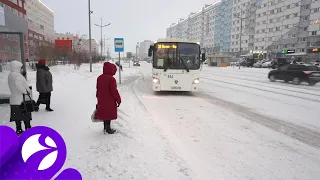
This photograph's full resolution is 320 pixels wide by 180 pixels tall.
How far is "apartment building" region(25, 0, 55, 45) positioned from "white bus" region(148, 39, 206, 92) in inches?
3387

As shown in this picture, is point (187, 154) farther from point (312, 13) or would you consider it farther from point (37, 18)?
point (37, 18)

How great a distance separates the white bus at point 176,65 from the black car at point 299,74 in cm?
1019

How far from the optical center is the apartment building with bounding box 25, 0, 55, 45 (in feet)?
301

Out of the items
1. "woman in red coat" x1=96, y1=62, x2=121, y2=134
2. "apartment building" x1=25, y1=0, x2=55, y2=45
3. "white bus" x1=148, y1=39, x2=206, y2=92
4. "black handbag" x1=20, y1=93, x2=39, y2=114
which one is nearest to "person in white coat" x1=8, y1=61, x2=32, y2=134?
"black handbag" x1=20, y1=93, x2=39, y2=114

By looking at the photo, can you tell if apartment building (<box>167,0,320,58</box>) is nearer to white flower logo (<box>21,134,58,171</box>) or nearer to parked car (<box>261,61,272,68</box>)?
parked car (<box>261,61,272,68</box>)

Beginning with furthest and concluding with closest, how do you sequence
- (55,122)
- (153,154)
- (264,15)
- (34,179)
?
(264,15)
(55,122)
(153,154)
(34,179)

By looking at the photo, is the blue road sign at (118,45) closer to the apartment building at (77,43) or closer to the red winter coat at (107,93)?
the red winter coat at (107,93)

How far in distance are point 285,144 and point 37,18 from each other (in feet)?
397

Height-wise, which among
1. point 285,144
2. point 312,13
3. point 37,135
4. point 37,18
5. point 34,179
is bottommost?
point 285,144

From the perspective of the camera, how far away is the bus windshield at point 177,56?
1108 centimetres

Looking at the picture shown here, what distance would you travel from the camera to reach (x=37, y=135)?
5.68 feet

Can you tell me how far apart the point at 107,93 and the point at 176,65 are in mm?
6641

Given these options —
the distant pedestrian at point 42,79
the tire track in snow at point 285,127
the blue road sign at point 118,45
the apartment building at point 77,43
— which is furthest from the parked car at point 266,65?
the distant pedestrian at point 42,79

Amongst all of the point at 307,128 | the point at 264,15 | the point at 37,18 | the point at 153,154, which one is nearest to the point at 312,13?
the point at 264,15
